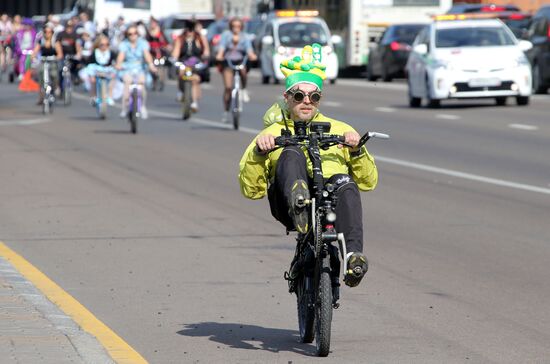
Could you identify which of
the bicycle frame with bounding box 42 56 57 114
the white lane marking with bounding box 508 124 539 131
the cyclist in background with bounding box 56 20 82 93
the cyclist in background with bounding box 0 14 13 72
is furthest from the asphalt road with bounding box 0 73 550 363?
the cyclist in background with bounding box 0 14 13 72

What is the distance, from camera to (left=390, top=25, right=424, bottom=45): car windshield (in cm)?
4269

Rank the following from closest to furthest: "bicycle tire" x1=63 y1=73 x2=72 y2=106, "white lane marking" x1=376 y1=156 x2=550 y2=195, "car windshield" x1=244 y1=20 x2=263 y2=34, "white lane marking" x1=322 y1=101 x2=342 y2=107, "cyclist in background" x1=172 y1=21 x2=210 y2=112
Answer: "white lane marking" x1=376 y1=156 x2=550 y2=195, "cyclist in background" x1=172 y1=21 x2=210 y2=112, "white lane marking" x1=322 y1=101 x2=342 y2=107, "bicycle tire" x1=63 y1=73 x2=72 y2=106, "car windshield" x1=244 y1=20 x2=263 y2=34

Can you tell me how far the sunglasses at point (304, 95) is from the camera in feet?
25.4

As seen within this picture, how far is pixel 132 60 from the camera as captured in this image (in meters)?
26.8

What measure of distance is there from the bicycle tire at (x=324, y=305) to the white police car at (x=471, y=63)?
22.9m

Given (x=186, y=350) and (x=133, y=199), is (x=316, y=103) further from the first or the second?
(x=133, y=199)

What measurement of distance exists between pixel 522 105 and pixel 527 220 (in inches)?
707

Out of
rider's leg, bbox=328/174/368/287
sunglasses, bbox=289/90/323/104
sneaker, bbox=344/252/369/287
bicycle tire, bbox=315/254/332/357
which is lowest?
bicycle tire, bbox=315/254/332/357

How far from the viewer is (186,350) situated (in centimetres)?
784

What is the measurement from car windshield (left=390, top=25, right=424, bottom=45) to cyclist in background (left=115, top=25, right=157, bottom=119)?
53.5ft

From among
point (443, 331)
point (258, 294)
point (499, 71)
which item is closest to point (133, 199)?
point (258, 294)

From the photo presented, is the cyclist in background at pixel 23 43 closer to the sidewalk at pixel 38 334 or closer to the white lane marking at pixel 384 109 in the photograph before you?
the white lane marking at pixel 384 109

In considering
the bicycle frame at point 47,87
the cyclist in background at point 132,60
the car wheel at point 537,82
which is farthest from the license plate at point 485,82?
the bicycle frame at point 47,87

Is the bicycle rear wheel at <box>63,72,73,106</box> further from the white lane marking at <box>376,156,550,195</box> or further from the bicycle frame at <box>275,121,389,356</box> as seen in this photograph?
the bicycle frame at <box>275,121,389,356</box>
